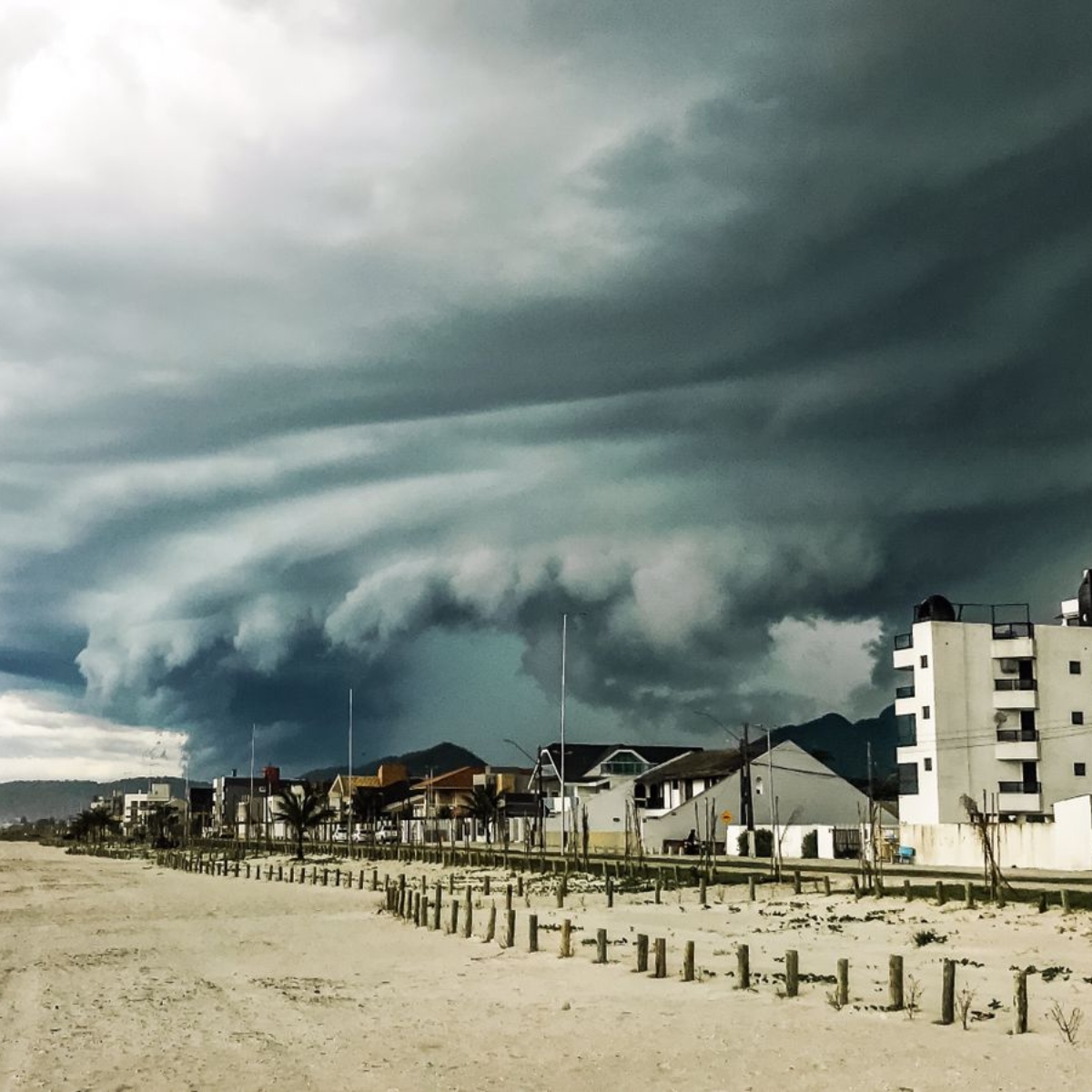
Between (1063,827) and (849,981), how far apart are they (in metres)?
41.2

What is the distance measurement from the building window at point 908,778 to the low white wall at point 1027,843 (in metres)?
25.8

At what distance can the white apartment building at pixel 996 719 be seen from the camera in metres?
100

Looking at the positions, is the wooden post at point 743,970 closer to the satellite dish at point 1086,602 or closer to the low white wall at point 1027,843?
the low white wall at point 1027,843

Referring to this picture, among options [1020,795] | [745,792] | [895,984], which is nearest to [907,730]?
[1020,795]

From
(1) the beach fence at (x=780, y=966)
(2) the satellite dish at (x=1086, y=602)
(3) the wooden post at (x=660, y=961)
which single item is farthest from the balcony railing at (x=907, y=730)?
(3) the wooden post at (x=660, y=961)

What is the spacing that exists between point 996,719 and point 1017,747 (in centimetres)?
263

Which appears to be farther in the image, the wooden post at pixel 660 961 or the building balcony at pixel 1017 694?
the building balcony at pixel 1017 694

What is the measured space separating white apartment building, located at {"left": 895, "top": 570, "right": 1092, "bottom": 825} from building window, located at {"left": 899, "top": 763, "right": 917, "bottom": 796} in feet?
0.24

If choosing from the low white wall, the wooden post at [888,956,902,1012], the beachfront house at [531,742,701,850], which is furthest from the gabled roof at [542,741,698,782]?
the wooden post at [888,956,902,1012]

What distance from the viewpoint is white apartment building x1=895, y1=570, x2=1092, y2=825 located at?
100 meters

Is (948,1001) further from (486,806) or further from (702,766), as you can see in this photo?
(486,806)

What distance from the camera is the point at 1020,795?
A: 330 ft

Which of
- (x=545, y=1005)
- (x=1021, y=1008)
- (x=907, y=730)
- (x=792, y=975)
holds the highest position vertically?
(x=907, y=730)

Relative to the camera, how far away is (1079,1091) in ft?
62.9
